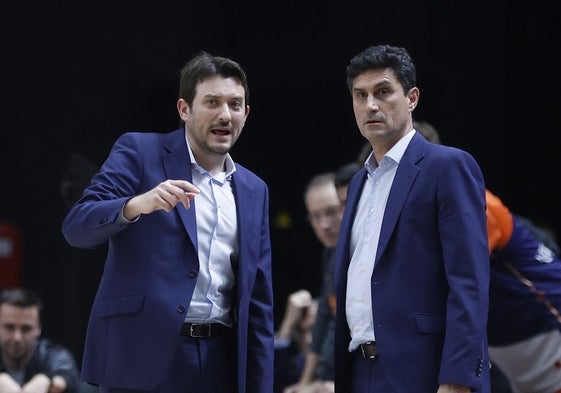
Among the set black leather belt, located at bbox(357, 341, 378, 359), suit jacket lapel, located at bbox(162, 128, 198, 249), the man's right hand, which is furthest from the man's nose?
black leather belt, located at bbox(357, 341, 378, 359)

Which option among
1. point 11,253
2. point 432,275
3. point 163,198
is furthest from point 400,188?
point 11,253

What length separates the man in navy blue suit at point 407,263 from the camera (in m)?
3.24

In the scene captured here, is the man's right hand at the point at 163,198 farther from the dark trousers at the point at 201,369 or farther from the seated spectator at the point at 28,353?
the seated spectator at the point at 28,353

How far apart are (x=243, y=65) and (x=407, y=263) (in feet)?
15.2

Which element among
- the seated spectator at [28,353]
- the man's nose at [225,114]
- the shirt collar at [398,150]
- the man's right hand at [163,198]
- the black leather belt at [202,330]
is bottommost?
the seated spectator at [28,353]

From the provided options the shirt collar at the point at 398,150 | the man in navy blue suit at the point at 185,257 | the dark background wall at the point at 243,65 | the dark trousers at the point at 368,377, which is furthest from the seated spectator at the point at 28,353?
the shirt collar at the point at 398,150

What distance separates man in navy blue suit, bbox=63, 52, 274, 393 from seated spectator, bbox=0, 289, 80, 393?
7.82 ft

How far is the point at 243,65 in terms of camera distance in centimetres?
779

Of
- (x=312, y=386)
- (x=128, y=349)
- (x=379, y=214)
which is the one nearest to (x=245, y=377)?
(x=128, y=349)

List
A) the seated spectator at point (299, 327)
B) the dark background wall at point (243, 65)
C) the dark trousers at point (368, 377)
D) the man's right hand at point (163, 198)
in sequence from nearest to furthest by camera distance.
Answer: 1. the man's right hand at point (163, 198)
2. the dark trousers at point (368, 377)
3. the seated spectator at point (299, 327)
4. the dark background wall at point (243, 65)

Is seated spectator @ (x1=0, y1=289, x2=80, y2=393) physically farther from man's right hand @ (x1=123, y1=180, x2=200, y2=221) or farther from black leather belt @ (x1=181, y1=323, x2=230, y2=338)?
man's right hand @ (x1=123, y1=180, x2=200, y2=221)

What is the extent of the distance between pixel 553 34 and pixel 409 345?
481 cm

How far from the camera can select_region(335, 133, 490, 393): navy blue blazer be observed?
10.6 ft

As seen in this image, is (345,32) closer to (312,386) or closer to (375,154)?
(312,386)
